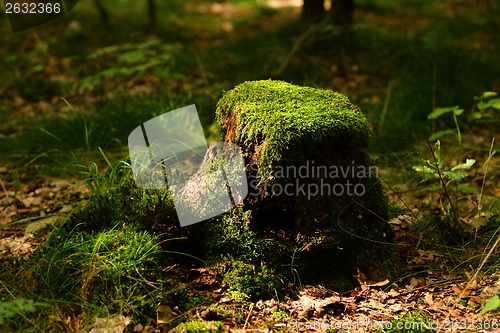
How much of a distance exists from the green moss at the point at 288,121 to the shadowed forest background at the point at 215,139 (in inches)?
17.7

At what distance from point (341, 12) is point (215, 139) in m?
2.81

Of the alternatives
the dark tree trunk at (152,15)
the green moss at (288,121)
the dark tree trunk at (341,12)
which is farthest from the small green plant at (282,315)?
the dark tree trunk at (152,15)

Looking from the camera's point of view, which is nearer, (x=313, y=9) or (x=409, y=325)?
(x=409, y=325)

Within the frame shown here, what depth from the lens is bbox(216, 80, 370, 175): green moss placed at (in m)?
2.55

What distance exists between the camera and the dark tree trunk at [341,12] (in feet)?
20.0

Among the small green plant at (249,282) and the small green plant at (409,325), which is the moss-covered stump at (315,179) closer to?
the small green plant at (249,282)

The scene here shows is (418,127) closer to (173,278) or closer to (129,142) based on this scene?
(129,142)

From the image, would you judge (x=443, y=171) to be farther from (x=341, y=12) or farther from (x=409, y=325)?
(x=341, y=12)

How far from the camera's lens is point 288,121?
258 centimetres

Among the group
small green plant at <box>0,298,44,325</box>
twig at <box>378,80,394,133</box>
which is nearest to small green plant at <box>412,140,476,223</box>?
twig at <box>378,80,394,133</box>

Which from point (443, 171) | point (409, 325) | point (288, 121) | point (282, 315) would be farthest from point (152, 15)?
point (409, 325)

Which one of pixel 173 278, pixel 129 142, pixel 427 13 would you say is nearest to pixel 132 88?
pixel 129 142

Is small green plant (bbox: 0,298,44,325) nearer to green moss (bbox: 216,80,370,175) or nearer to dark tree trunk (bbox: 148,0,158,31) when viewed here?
green moss (bbox: 216,80,370,175)

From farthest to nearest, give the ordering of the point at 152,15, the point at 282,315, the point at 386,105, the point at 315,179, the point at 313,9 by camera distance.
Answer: the point at 152,15
the point at 313,9
the point at 386,105
the point at 315,179
the point at 282,315
